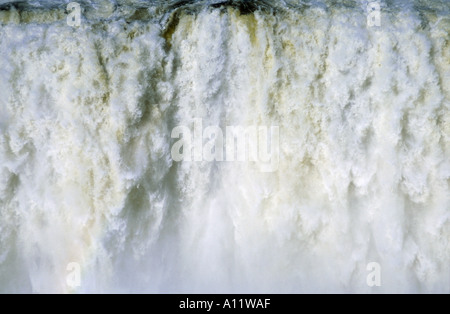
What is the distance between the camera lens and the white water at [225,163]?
142 inches

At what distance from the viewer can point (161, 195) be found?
379 centimetres

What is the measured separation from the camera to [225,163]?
3898 millimetres

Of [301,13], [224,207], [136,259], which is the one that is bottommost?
[136,259]

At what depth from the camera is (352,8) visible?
3.83m

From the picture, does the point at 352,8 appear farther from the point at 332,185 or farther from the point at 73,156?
the point at 73,156

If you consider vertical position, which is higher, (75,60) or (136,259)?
(75,60)

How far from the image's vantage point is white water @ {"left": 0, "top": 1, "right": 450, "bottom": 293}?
3607 millimetres

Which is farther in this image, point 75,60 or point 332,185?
point 332,185

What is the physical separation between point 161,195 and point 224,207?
1.61 feet
